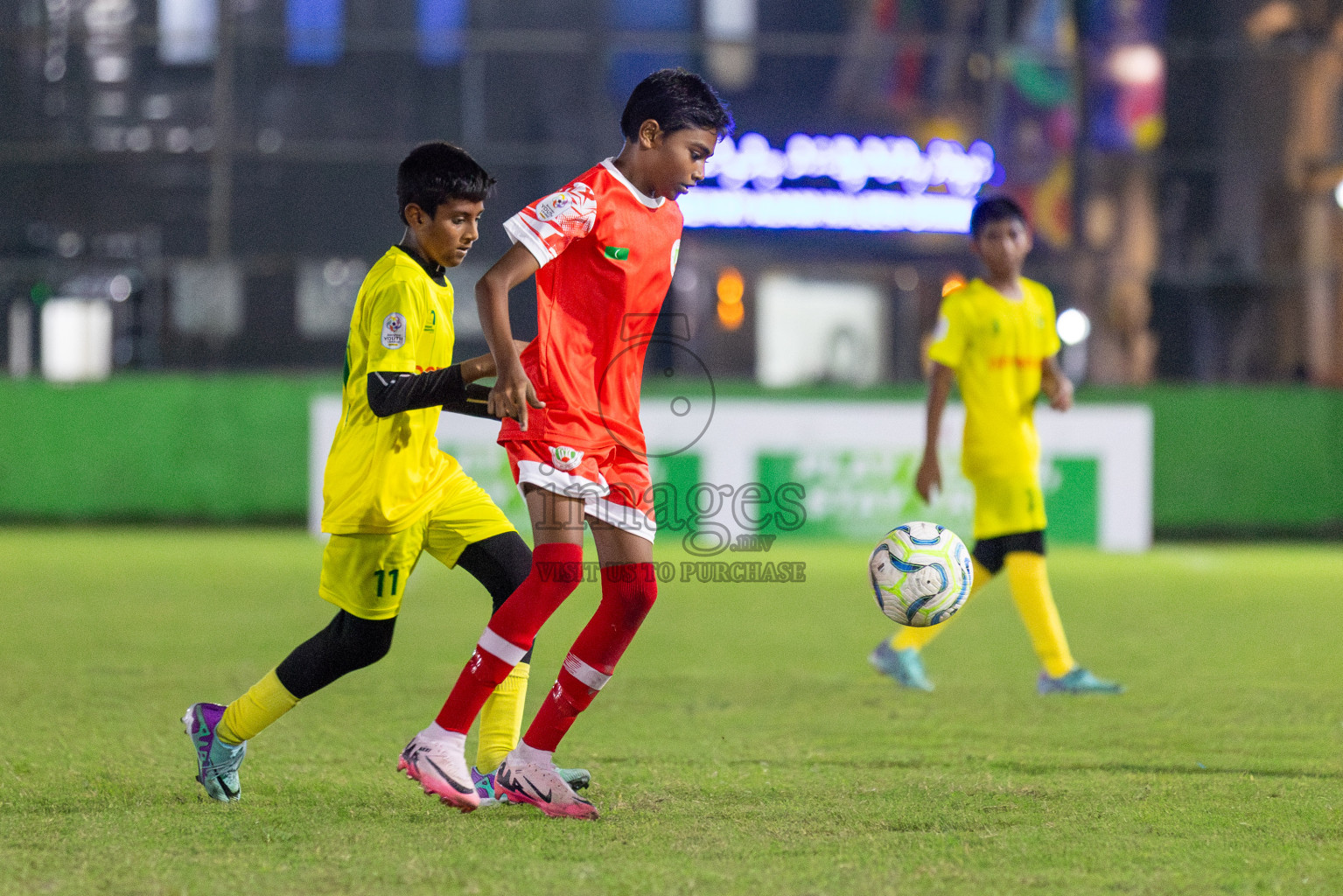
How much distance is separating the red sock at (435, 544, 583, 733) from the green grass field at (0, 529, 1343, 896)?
10.8 inches

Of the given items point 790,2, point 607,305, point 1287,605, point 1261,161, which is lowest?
point 1287,605

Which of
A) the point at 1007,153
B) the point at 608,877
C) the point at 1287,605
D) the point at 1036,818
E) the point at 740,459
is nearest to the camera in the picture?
the point at 608,877

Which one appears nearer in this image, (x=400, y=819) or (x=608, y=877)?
(x=608, y=877)

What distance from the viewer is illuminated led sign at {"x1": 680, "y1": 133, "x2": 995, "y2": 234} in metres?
18.7

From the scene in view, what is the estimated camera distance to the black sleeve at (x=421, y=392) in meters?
3.96

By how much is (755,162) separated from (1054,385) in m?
12.4

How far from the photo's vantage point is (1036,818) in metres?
4.02

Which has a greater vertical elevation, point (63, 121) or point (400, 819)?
point (63, 121)

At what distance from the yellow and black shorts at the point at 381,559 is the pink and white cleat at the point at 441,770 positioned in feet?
1.26

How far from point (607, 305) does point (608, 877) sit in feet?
4.86

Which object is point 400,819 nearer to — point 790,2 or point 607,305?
point 607,305

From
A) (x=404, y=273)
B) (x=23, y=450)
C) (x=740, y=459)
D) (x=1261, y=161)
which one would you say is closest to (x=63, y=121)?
(x=23, y=450)

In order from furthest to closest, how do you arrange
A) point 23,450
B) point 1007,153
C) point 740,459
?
1. point 1007,153
2. point 23,450
3. point 740,459

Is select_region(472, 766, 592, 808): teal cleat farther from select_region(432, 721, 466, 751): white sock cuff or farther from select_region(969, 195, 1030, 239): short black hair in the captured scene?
select_region(969, 195, 1030, 239): short black hair
